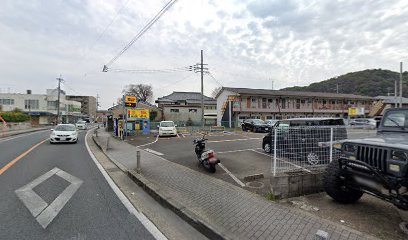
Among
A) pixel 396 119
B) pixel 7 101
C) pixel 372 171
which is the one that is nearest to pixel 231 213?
pixel 372 171

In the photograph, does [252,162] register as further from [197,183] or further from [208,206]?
[208,206]

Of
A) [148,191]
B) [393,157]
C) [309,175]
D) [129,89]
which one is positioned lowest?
[148,191]

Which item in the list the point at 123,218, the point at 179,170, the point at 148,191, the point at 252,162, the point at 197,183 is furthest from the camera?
the point at 252,162

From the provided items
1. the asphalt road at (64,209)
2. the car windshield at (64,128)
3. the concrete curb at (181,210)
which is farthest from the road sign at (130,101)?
the concrete curb at (181,210)

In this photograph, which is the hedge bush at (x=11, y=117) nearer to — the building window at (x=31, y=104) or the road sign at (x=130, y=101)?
the building window at (x=31, y=104)

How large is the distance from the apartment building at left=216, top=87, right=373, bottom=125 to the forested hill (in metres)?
18.3

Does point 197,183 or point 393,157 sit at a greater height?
point 393,157

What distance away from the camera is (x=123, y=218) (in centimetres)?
374

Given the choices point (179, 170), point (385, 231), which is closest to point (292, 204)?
point (385, 231)

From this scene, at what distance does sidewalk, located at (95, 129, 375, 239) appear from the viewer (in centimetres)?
313

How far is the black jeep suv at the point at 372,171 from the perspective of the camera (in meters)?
3.11

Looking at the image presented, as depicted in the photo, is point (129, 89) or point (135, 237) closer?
point (135, 237)

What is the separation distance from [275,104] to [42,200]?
34893mm

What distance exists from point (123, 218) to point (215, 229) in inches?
64.1
